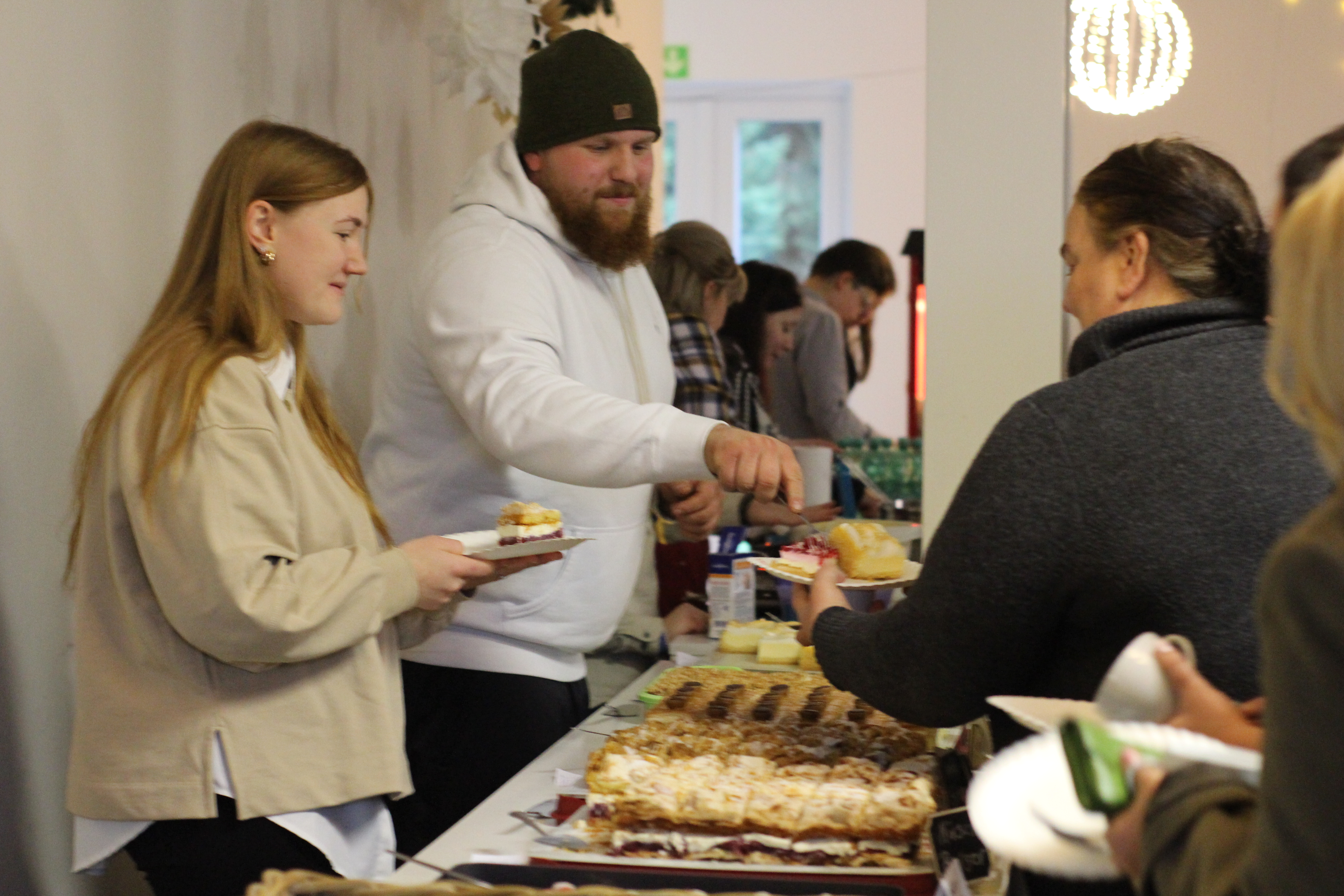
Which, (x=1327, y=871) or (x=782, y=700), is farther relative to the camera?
(x=782, y=700)

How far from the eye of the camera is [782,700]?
1.78 meters

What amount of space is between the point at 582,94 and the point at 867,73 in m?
7.27

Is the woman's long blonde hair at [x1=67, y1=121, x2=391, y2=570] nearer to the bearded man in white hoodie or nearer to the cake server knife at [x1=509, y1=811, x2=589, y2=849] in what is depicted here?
the bearded man in white hoodie

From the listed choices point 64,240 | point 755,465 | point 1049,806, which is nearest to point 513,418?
point 755,465

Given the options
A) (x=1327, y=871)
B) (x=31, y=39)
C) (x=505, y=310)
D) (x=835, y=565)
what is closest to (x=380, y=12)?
(x=31, y=39)

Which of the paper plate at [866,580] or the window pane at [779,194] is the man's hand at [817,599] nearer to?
the paper plate at [866,580]

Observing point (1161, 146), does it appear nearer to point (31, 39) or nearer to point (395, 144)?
point (31, 39)

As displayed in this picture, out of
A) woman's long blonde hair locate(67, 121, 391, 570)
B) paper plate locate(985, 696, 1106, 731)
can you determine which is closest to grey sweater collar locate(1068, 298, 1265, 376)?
paper plate locate(985, 696, 1106, 731)

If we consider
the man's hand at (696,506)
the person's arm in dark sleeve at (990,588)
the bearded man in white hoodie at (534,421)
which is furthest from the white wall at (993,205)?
the person's arm in dark sleeve at (990,588)

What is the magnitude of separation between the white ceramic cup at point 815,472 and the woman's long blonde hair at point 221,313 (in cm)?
180

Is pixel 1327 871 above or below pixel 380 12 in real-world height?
below

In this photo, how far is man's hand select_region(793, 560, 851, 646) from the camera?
5.49ft

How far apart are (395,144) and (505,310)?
1.66m

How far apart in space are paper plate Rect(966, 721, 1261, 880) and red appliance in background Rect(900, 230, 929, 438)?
3.35 meters
